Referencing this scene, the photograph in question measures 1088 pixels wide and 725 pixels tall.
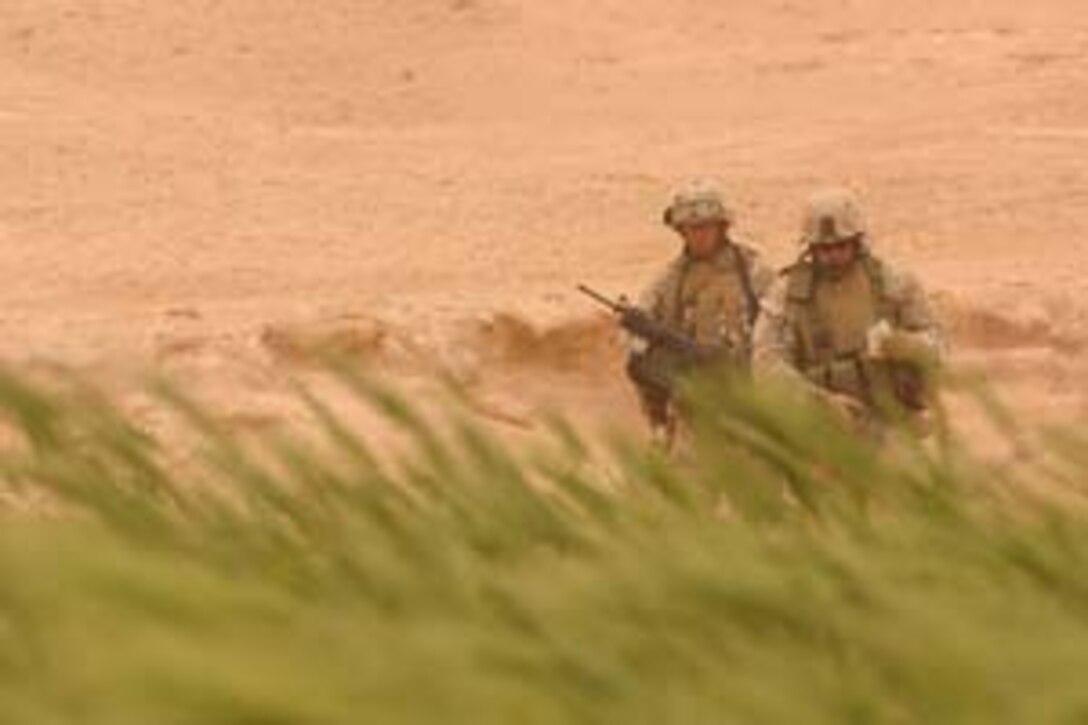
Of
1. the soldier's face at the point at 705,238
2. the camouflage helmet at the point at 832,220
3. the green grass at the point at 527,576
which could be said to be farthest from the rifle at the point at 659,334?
the green grass at the point at 527,576

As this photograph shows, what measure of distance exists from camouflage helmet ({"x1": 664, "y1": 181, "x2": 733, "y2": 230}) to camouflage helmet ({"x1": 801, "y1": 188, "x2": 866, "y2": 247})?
0.66m

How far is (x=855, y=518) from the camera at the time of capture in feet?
5.87

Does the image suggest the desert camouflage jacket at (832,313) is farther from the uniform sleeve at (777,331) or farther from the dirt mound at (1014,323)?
the dirt mound at (1014,323)

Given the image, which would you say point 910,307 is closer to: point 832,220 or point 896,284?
point 896,284

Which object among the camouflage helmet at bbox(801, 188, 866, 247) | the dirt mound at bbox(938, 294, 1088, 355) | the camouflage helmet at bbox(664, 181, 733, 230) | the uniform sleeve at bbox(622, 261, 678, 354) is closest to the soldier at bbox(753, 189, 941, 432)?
the camouflage helmet at bbox(801, 188, 866, 247)

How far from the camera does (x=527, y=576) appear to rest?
61.9 inches

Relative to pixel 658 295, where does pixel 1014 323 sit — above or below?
below

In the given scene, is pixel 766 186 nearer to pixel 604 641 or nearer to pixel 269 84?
pixel 269 84

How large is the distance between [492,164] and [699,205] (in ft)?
24.4

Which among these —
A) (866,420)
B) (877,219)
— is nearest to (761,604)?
(866,420)

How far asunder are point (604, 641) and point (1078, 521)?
369mm

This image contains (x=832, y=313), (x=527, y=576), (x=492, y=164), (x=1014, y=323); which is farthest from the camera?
(x=492, y=164)

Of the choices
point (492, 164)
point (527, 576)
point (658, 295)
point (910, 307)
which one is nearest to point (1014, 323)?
point (658, 295)

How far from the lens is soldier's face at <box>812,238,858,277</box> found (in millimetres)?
8234
